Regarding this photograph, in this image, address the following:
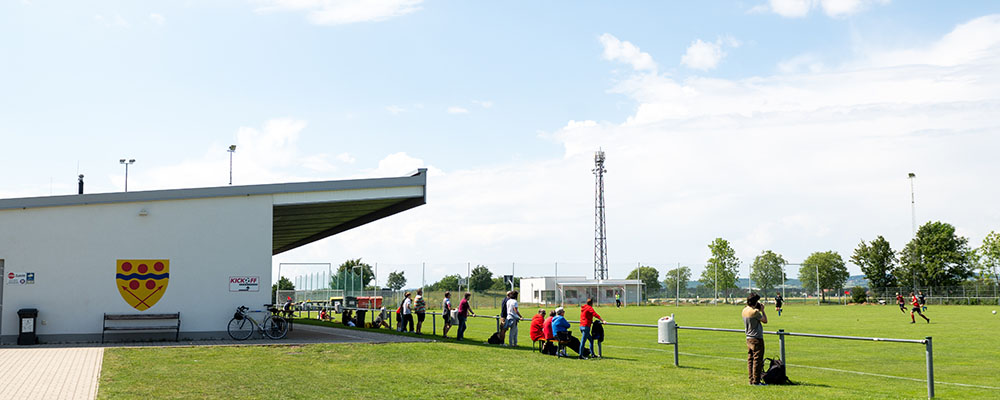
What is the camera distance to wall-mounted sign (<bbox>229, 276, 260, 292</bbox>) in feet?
75.8

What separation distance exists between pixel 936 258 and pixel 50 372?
97855 millimetres

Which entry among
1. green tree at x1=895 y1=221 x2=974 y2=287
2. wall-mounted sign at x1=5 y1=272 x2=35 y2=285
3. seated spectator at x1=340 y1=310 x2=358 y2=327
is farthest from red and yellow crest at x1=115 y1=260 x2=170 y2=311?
green tree at x1=895 y1=221 x2=974 y2=287

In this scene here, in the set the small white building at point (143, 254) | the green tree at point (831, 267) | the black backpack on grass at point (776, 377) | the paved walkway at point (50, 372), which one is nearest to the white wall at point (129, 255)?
the small white building at point (143, 254)

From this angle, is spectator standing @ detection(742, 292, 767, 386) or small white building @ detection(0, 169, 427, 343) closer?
spectator standing @ detection(742, 292, 767, 386)

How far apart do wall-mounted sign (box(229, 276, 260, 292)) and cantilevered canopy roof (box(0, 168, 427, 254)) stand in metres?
2.18

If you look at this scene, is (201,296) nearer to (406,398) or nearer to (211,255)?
(211,255)

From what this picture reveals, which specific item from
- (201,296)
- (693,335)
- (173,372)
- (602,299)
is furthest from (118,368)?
(602,299)

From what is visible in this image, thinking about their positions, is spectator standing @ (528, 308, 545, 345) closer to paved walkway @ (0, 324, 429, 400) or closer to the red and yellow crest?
paved walkway @ (0, 324, 429, 400)

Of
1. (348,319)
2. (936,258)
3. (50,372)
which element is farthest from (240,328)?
(936,258)

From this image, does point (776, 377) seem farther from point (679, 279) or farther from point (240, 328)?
point (679, 279)

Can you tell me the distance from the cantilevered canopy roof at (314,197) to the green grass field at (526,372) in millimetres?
4767

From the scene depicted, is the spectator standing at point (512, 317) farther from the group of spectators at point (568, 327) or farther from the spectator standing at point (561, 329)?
the spectator standing at point (561, 329)

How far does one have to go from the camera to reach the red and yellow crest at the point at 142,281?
72.7 ft

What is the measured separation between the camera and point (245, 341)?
73.3 feet
